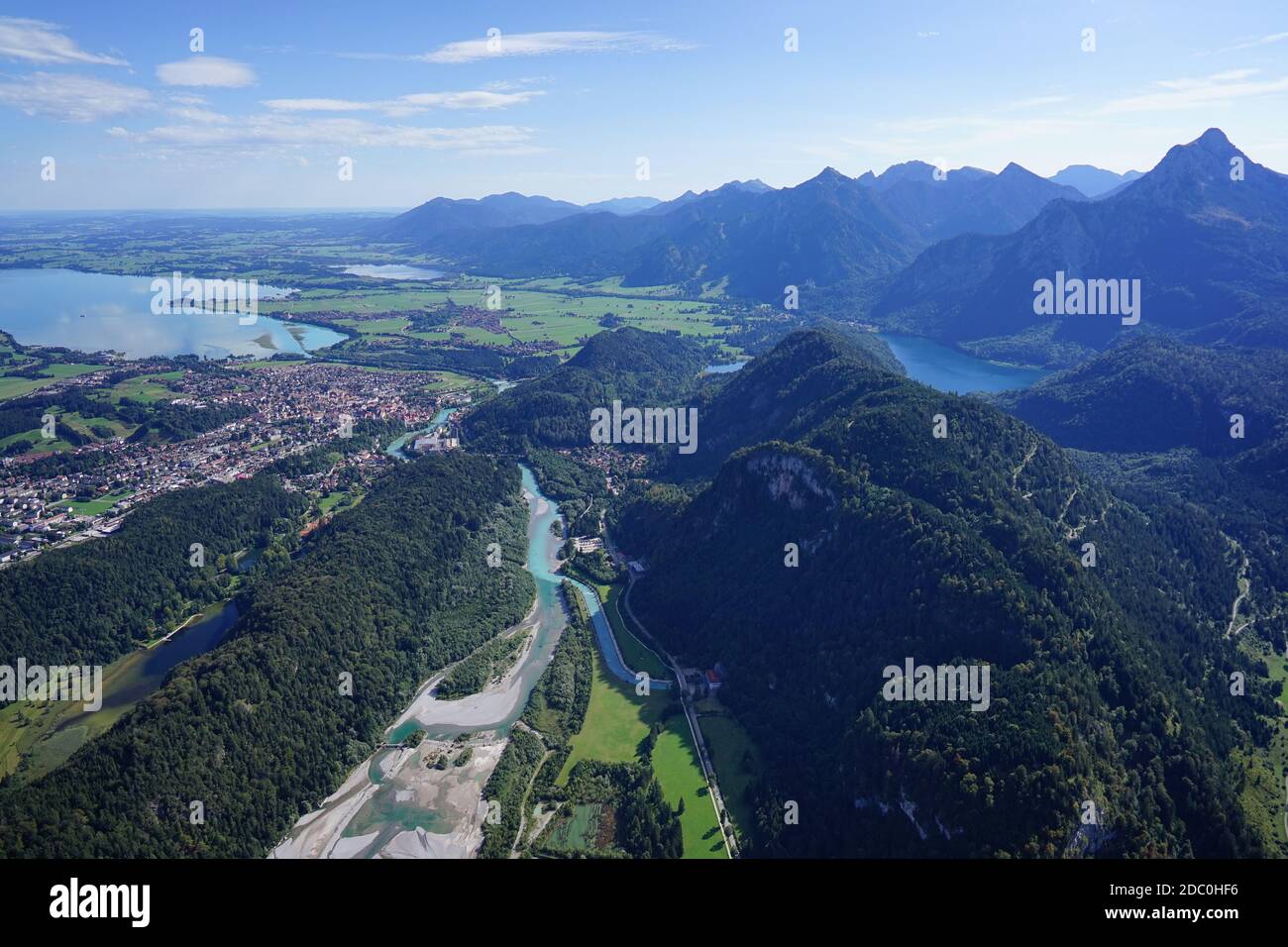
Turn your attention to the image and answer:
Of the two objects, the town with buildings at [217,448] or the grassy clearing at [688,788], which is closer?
the grassy clearing at [688,788]

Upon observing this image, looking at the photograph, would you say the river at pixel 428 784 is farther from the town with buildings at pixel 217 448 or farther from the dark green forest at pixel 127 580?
the town with buildings at pixel 217 448

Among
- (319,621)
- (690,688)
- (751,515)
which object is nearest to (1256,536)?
(751,515)

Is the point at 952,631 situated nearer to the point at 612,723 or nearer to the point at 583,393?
the point at 612,723

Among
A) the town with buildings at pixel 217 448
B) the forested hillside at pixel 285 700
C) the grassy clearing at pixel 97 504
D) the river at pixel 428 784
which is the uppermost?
the town with buildings at pixel 217 448

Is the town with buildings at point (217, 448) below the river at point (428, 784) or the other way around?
the other way around

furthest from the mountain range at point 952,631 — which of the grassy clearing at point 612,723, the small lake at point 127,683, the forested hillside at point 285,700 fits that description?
the small lake at point 127,683
